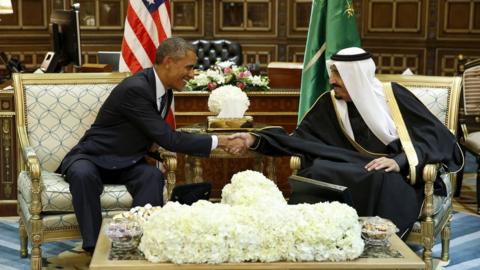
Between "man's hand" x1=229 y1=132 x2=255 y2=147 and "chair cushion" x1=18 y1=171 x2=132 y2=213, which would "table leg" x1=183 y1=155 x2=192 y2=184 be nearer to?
"man's hand" x1=229 y1=132 x2=255 y2=147

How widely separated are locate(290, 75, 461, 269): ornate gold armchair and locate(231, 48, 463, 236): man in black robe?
0.07 meters

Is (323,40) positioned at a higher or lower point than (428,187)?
higher

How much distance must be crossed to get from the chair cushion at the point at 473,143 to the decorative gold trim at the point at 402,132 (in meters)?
1.52

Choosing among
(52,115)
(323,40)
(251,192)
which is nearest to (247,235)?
(251,192)

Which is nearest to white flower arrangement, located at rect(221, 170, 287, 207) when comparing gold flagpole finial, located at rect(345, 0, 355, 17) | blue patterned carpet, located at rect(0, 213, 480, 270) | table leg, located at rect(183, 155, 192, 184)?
blue patterned carpet, located at rect(0, 213, 480, 270)

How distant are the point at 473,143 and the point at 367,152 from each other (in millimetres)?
1687

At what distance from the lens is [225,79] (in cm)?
536

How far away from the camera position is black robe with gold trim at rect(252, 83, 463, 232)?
3.95m

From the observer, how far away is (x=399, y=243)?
121 inches

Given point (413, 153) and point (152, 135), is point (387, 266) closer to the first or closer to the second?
point (413, 153)

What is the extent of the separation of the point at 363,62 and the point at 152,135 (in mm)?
1229

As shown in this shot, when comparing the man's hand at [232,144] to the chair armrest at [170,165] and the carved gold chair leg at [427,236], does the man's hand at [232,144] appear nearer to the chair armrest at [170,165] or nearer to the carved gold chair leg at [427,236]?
the chair armrest at [170,165]

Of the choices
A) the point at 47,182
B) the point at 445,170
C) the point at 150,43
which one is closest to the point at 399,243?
the point at 445,170

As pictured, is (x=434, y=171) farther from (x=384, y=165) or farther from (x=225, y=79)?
(x=225, y=79)
